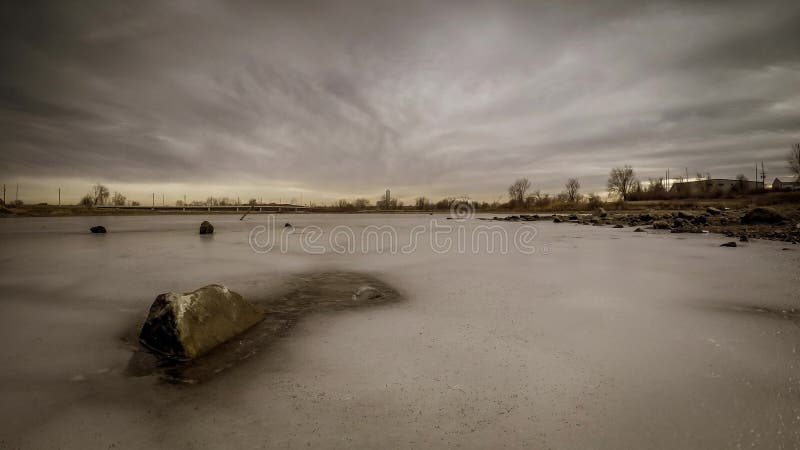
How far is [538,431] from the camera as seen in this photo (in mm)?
2215

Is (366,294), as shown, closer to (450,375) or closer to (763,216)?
(450,375)

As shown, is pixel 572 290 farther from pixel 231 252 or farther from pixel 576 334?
pixel 231 252

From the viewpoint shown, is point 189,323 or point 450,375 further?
point 189,323

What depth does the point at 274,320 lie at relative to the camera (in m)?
4.65

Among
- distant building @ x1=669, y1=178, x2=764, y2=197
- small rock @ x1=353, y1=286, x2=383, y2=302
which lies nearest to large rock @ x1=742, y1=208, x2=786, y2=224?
small rock @ x1=353, y1=286, x2=383, y2=302

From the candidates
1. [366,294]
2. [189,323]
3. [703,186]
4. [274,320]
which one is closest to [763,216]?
[366,294]

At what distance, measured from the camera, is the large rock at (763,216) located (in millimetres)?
17422

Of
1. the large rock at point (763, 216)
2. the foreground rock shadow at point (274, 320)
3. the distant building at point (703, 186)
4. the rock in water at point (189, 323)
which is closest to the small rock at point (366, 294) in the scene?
the foreground rock shadow at point (274, 320)

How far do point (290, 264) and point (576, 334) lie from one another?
7.67 m

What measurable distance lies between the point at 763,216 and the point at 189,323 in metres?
26.8

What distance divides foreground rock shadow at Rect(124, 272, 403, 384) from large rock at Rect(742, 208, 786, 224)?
23.2 m

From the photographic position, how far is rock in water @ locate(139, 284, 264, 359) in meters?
3.43

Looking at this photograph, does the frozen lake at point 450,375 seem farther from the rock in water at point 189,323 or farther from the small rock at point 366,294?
the small rock at point 366,294

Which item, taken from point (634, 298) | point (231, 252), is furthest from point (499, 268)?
point (231, 252)
